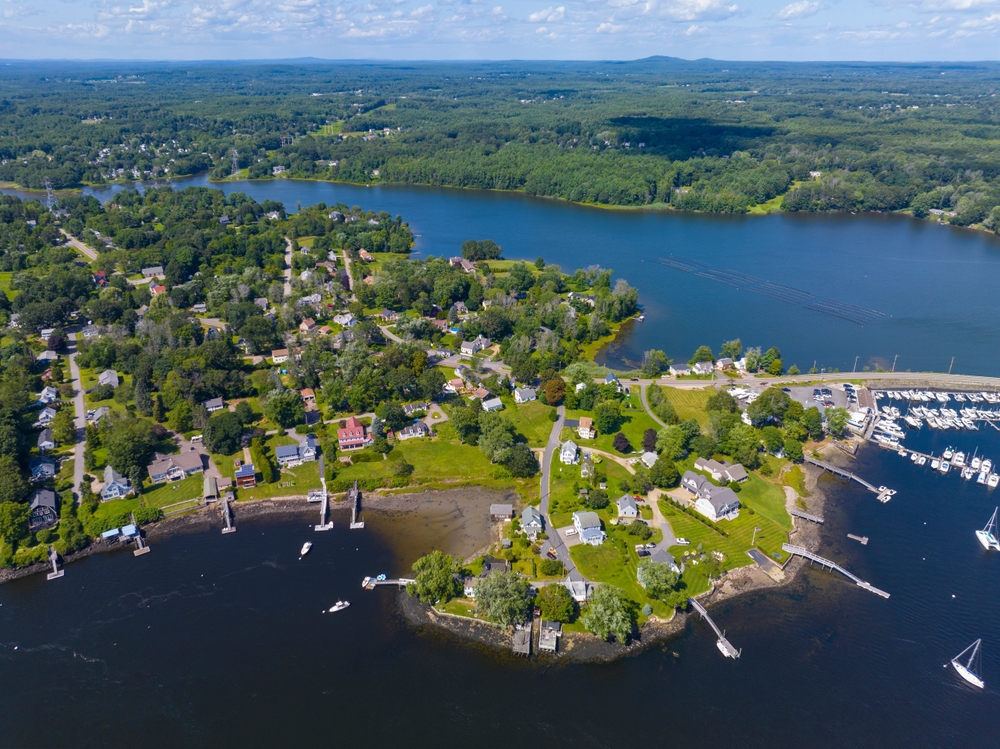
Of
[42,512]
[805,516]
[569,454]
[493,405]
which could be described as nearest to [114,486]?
[42,512]

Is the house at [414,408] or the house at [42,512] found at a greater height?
the house at [414,408]

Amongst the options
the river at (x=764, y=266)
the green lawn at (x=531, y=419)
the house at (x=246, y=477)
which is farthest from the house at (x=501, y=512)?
the river at (x=764, y=266)

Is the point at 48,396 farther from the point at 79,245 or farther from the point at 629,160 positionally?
the point at 629,160

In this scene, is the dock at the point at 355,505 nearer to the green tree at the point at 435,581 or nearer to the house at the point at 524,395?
the green tree at the point at 435,581

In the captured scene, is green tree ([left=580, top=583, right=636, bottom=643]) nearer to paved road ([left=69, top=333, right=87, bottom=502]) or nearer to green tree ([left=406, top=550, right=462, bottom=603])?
green tree ([left=406, top=550, right=462, bottom=603])

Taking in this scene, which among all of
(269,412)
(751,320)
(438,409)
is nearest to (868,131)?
(751,320)

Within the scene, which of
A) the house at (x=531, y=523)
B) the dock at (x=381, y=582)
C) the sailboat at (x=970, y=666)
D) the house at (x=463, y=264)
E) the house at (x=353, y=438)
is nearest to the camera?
the sailboat at (x=970, y=666)

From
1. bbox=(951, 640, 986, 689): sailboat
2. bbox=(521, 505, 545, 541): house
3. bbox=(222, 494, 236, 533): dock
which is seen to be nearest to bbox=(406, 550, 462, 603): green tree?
bbox=(521, 505, 545, 541): house

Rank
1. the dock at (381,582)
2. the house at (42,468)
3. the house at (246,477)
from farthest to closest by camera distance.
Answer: the house at (246,477)
the house at (42,468)
the dock at (381,582)
